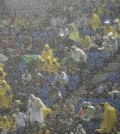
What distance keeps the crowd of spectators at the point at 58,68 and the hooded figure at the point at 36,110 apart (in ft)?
A: 0.11

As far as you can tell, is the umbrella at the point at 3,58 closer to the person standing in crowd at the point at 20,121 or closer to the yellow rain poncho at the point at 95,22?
the yellow rain poncho at the point at 95,22

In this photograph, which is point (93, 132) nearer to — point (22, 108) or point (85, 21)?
point (22, 108)

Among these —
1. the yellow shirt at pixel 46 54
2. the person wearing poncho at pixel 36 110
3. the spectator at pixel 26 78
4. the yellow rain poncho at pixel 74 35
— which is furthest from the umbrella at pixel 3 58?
the person wearing poncho at pixel 36 110

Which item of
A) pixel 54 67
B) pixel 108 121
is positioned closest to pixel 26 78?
pixel 54 67

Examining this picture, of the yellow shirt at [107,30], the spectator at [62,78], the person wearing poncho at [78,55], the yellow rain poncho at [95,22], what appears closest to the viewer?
the spectator at [62,78]

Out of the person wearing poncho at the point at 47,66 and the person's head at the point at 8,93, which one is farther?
the person wearing poncho at the point at 47,66

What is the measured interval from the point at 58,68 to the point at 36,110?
4048mm

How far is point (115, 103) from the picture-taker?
14.5 meters

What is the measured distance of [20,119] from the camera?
14.8m

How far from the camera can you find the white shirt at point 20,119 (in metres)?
14.7

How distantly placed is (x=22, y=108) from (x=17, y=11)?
1269cm

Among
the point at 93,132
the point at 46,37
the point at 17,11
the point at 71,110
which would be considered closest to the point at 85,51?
the point at 46,37

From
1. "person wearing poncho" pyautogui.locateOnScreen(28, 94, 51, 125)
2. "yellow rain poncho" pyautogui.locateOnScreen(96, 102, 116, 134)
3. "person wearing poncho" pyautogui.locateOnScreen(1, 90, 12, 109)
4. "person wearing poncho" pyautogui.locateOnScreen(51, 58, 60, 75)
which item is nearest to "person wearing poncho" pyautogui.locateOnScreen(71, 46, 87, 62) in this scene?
"person wearing poncho" pyautogui.locateOnScreen(51, 58, 60, 75)

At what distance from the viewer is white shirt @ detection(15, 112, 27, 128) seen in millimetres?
14695
